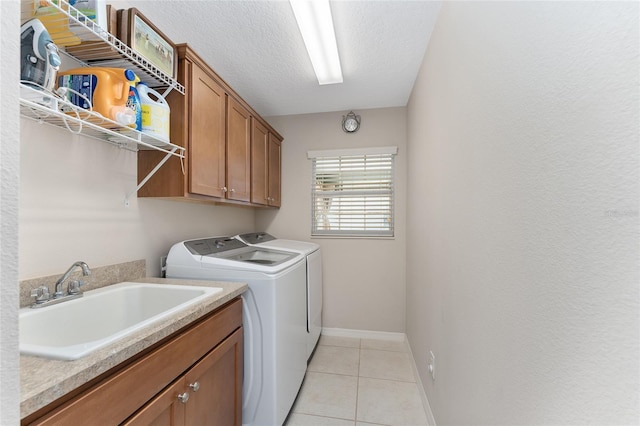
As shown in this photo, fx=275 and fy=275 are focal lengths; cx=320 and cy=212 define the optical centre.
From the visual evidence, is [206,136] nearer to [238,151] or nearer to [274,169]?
[238,151]

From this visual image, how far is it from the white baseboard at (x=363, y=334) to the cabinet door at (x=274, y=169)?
60.7 inches

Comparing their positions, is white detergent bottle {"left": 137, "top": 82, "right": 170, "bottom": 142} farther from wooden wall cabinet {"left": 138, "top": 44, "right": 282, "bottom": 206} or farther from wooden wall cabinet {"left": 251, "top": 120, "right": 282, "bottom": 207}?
wooden wall cabinet {"left": 251, "top": 120, "right": 282, "bottom": 207}

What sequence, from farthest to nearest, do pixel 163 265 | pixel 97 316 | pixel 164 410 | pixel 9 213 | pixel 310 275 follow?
pixel 310 275 → pixel 163 265 → pixel 97 316 → pixel 164 410 → pixel 9 213

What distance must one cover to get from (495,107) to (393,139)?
7.00ft

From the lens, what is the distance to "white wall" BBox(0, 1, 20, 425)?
0.36 m

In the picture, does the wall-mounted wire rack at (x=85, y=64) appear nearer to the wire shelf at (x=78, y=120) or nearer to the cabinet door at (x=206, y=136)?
the wire shelf at (x=78, y=120)

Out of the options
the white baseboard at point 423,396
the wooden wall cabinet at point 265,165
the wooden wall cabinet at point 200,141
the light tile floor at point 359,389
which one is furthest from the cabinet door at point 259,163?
the white baseboard at point 423,396

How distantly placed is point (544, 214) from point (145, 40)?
1.74m

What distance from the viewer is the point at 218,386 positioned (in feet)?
4.15

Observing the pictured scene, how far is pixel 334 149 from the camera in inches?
122

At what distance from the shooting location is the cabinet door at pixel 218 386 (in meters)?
1.09

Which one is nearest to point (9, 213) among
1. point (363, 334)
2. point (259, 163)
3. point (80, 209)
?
point (80, 209)

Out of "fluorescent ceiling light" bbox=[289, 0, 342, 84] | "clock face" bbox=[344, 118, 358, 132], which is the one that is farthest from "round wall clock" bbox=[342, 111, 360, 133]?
"fluorescent ceiling light" bbox=[289, 0, 342, 84]

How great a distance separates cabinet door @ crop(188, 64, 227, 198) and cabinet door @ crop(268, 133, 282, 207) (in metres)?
0.92
